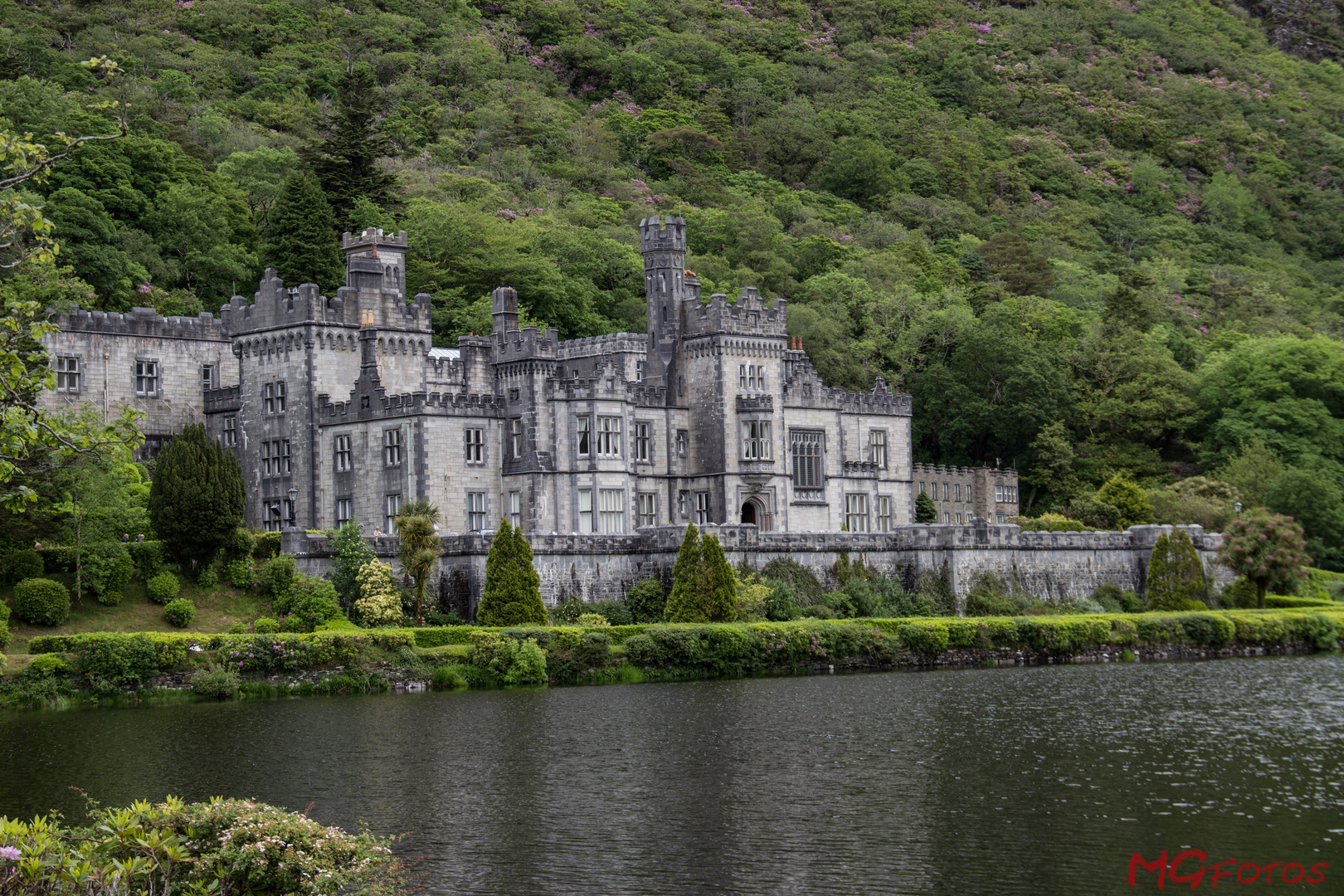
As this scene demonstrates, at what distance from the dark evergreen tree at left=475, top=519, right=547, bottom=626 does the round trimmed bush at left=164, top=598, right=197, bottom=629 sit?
32.4 feet

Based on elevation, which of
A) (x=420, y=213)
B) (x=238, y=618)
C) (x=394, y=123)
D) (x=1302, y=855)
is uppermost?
(x=394, y=123)

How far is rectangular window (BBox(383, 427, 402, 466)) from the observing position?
67.6 metres

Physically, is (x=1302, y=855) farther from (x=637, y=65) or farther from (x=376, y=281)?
(x=637, y=65)

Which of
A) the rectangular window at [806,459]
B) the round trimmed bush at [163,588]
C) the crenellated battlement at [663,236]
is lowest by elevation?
the round trimmed bush at [163,588]

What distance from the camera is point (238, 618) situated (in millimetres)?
57844

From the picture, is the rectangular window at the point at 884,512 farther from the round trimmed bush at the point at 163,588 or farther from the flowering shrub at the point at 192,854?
the flowering shrub at the point at 192,854

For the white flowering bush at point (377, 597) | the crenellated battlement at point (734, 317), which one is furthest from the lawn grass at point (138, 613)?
the crenellated battlement at point (734, 317)

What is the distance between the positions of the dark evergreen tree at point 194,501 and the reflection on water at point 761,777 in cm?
1191

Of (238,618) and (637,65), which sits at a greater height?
(637,65)

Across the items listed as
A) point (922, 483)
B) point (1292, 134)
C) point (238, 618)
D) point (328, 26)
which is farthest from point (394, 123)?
point (1292, 134)

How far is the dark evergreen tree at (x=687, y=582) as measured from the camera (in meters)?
61.2

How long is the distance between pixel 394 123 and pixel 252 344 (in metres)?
64.1

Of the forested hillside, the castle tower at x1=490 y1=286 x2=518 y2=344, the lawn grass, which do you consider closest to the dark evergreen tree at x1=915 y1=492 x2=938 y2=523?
the forested hillside

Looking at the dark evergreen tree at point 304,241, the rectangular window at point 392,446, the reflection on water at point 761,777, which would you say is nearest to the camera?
the reflection on water at point 761,777
